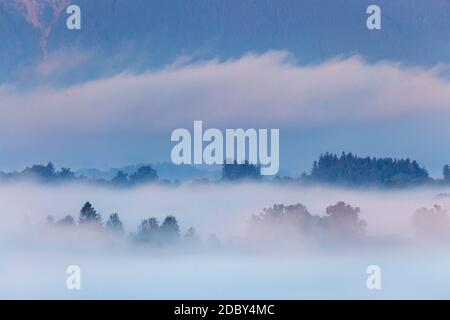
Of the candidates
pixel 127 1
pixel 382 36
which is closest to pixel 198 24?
pixel 127 1

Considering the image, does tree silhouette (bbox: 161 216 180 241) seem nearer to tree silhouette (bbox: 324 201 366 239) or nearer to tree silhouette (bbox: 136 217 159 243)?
tree silhouette (bbox: 136 217 159 243)

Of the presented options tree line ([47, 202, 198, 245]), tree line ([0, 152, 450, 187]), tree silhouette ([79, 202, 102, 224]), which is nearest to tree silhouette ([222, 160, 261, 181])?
tree line ([0, 152, 450, 187])

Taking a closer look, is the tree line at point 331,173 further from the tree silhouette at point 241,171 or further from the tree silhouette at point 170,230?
the tree silhouette at point 170,230

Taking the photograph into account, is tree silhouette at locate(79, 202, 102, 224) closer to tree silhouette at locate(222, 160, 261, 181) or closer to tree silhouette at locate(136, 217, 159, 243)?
tree silhouette at locate(136, 217, 159, 243)

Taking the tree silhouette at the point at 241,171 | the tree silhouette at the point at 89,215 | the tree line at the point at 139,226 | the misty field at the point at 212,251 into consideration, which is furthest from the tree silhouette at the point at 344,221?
the tree silhouette at the point at 89,215

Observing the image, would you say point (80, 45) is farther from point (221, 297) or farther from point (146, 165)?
point (221, 297)

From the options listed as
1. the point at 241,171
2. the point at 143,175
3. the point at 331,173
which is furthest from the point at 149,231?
the point at 331,173

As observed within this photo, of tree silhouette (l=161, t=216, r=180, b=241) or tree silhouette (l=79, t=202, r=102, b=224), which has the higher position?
tree silhouette (l=79, t=202, r=102, b=224)

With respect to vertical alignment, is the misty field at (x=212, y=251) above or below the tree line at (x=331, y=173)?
below

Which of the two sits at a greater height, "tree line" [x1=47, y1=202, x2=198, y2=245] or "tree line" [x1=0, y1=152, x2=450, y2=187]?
"tree line" [x1=0, y1=152, x2=450, y2=187]

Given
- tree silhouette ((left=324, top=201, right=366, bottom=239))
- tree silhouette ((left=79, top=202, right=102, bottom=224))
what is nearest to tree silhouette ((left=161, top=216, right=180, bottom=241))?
tree silhouette ((left=79, top=202, right=102, bottom=224))

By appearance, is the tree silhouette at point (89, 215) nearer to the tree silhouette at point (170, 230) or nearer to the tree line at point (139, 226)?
the tree line at point (139, 226)

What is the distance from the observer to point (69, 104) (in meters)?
7.47
